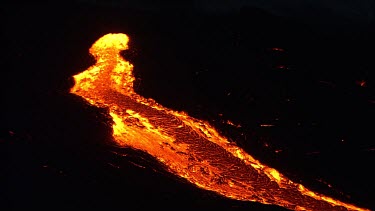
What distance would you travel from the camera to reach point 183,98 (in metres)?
3.19

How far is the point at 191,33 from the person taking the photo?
13.8 ft

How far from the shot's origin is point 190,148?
104 inches

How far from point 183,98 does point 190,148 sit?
2.13 ft

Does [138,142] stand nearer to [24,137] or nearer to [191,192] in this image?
[191,192]

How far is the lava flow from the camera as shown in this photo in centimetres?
240

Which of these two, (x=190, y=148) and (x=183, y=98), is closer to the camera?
(x=190, y=148)

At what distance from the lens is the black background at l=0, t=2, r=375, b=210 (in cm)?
232

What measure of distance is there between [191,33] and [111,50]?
92cm

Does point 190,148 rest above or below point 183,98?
below

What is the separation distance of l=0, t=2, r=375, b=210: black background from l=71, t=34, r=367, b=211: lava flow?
Answer: 0.24 feet

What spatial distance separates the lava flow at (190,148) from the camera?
2.40 metres

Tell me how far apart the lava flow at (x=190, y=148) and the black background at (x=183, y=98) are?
0.24 ft

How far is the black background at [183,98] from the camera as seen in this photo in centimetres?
Answer: 232

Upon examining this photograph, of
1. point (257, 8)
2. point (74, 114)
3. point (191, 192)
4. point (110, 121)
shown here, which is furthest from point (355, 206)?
point (257, 8)
